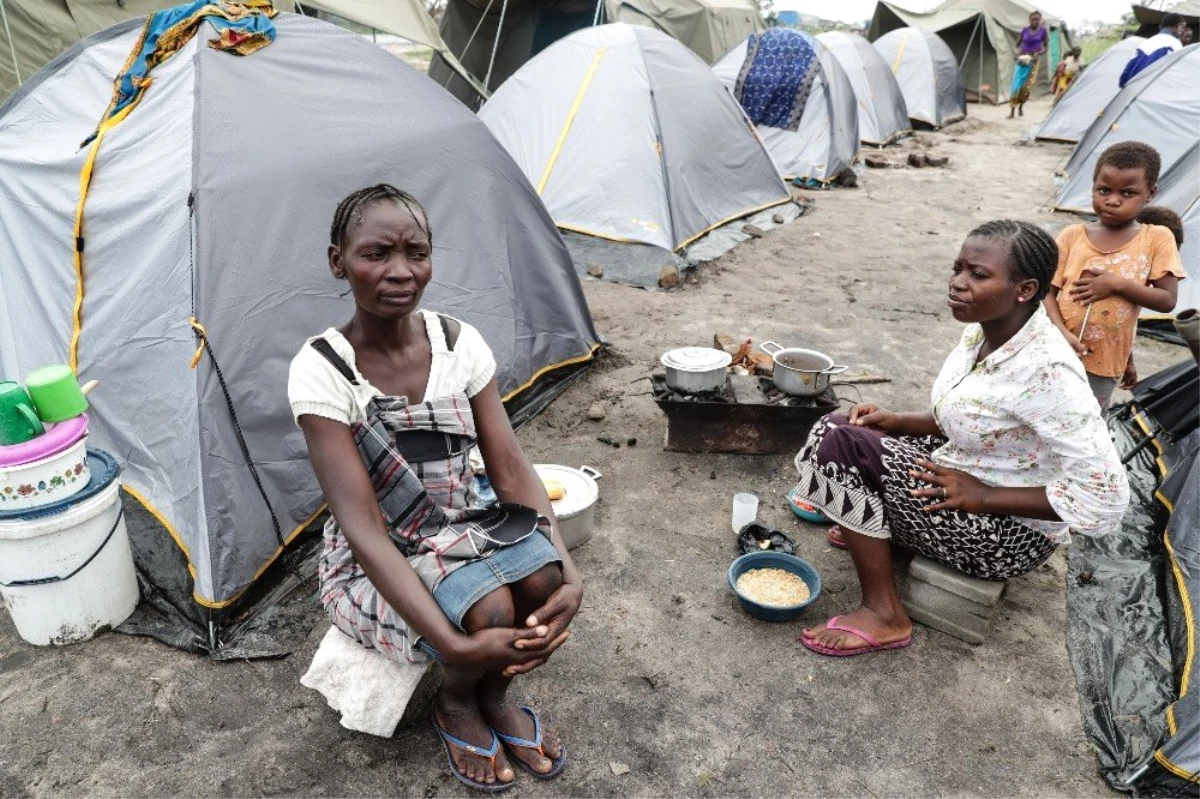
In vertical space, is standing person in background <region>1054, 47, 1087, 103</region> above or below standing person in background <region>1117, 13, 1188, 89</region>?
below

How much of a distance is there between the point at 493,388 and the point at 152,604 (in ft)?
5.13

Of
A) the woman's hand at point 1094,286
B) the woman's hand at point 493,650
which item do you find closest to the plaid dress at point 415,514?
the woman's hand at point 493,650

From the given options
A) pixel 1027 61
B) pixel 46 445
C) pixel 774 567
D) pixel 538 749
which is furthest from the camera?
pixel 1027 61

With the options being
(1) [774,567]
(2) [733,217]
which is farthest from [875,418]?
(2) [733,217]

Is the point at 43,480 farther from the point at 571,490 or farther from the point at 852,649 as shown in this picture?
the point at 852,649

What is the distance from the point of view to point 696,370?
3596mm

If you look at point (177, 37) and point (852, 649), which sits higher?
point (177, 37)

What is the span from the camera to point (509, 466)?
7.39 ft

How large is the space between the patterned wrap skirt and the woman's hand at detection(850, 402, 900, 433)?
0.16m

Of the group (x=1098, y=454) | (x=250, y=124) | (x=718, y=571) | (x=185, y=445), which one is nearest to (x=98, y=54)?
(x=250, y=124)

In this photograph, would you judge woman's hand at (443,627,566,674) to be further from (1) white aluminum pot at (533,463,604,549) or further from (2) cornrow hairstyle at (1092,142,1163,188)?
(2) cornrow hairstyle at (1092,142,1163,188)

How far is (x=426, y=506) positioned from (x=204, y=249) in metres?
1.44

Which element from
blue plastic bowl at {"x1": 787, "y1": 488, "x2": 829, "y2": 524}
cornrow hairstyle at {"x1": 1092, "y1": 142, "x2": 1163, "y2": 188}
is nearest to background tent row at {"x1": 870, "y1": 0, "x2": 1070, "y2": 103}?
cornrow hairstyle at {"x1": 1092, "y1": 142, "x2": 1163, "y2": 188}

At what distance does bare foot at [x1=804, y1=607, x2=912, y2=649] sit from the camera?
103 inches
